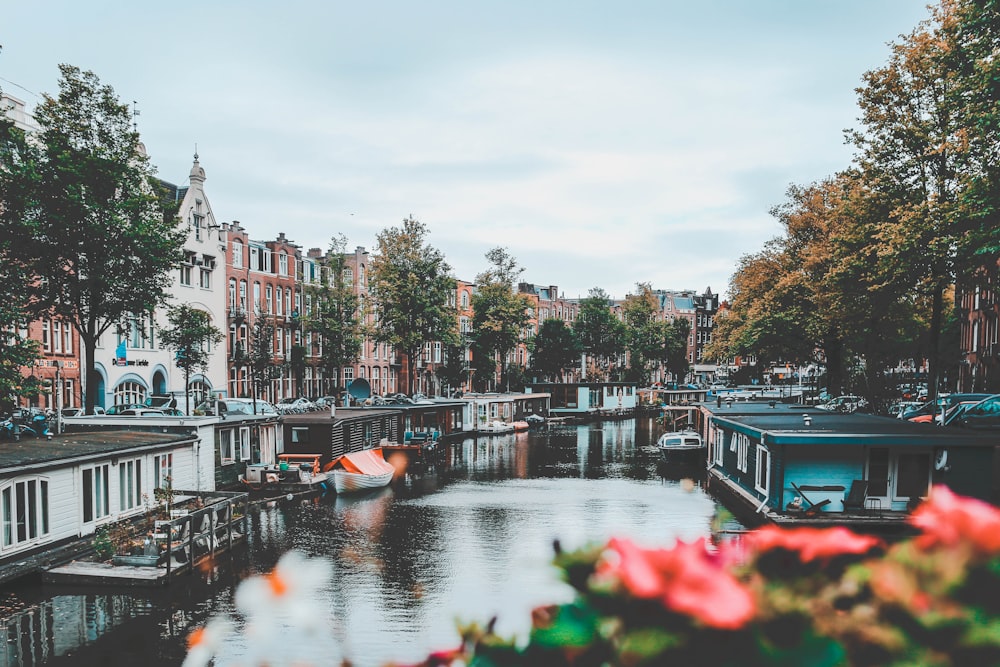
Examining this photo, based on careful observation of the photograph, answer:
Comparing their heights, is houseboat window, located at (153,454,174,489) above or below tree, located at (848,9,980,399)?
below

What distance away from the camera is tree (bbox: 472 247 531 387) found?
85.5 meters

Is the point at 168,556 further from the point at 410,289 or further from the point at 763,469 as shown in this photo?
the point at 410,289

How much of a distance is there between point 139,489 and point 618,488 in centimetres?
2218

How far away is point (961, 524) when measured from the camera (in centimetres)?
176

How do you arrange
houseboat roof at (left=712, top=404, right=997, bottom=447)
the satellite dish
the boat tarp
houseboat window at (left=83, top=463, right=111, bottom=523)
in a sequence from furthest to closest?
the satellite dish < the boat tarp < houseboat roof at (left=712, top=404, right=997, bottom=447) < houseboat window at (left=83, top=463, right=111, bottom=523)

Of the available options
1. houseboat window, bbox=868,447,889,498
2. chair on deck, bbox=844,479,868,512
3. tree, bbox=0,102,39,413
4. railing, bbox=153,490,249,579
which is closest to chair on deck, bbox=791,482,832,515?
chair on deck, bbox=844,479,868,512

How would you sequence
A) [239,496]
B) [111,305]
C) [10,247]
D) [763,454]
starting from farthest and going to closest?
[111,305] → [10,247] → [763,454] → [239,496]

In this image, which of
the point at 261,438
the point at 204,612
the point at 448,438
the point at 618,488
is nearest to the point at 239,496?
the point at 204,612

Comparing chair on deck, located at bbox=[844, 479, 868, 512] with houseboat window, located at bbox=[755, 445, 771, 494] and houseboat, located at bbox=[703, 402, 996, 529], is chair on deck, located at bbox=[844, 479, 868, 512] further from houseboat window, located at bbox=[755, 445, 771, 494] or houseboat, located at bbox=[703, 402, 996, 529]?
houseboat window, located at bbox=[755, 445, 771, 494]

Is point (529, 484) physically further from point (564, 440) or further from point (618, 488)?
point (564, 440)

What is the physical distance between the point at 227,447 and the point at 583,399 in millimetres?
62578

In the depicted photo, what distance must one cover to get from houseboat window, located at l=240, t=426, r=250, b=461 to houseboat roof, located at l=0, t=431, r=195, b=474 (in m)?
5.46

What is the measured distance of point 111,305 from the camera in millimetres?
36125

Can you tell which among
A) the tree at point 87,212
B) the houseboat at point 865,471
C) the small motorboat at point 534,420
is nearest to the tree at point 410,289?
the small motorboat at point 534,420
